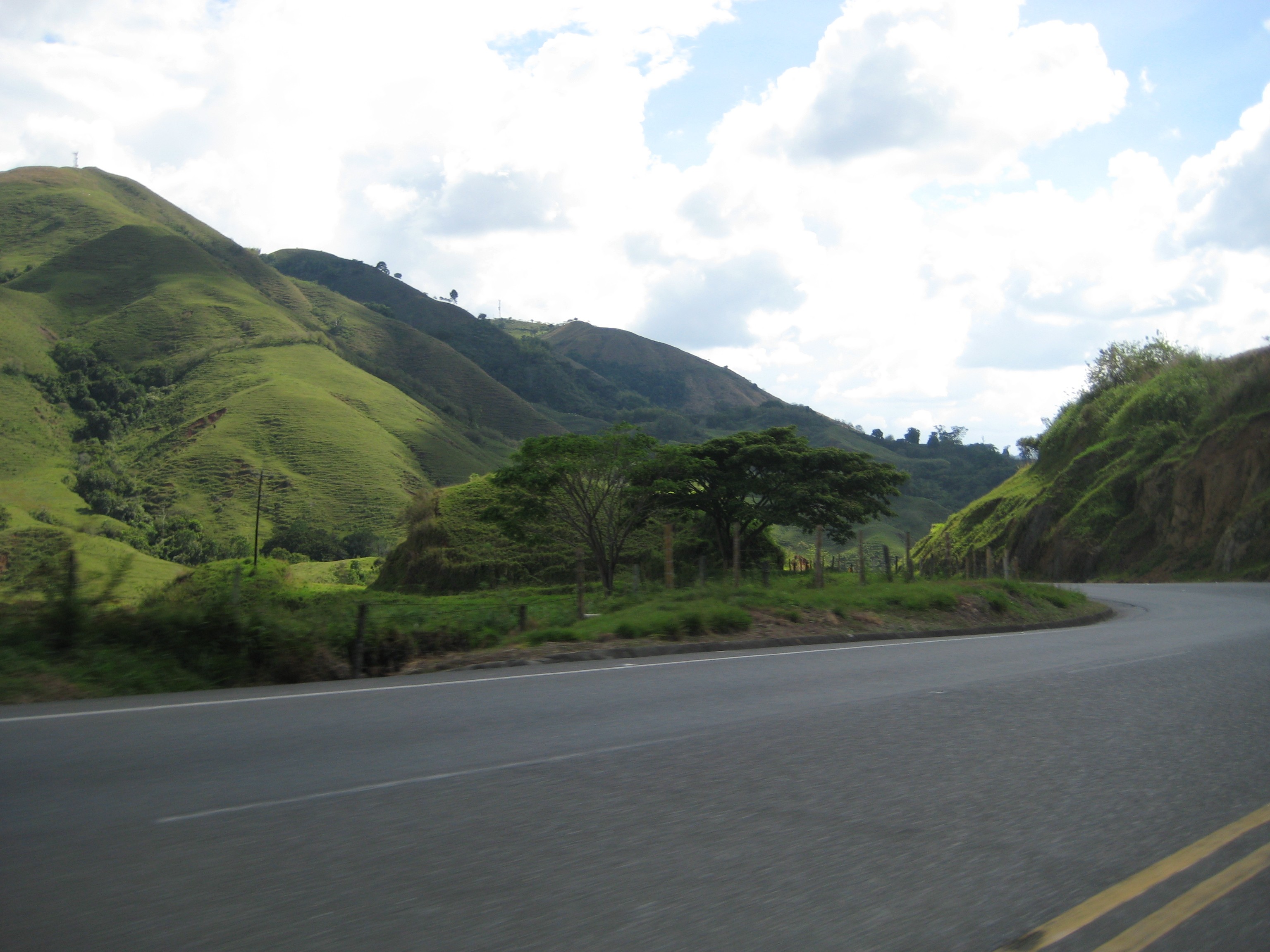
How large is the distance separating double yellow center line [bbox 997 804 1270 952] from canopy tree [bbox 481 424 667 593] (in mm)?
31436

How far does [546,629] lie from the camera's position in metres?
13.9

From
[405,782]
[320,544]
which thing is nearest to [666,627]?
[405,782]

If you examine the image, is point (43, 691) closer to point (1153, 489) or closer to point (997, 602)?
point (997, 602)

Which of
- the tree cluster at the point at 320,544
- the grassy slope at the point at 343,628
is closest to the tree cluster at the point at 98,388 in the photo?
the tree cluster at the point at 320,544

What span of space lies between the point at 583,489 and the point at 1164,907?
3425 centimetres

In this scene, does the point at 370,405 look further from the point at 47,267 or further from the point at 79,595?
the point at 79,595

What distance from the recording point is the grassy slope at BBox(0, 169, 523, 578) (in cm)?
10994

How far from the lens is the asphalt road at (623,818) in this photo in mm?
3379

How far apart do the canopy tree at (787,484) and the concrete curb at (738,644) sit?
22038mm

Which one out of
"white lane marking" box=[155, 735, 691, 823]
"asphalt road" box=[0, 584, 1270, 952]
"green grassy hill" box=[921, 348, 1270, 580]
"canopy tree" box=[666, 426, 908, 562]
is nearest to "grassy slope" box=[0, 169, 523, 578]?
"canopy tree" box=[666, 426, 908, 562]

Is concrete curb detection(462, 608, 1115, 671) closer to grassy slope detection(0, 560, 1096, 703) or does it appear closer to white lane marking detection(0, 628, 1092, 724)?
grassy slope detection(0, 560, 1096, 703)

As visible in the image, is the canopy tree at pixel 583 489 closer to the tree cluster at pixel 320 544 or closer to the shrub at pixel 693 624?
the shrub at pixel 693 624

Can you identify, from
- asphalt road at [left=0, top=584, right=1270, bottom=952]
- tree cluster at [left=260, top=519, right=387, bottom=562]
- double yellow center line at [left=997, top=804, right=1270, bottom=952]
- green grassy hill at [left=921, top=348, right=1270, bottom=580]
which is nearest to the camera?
double yellow center line at [left=997, top=804, right=1270, bottom=952]

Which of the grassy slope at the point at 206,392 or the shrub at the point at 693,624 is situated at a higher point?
the grassy slope at the point at 206,392
